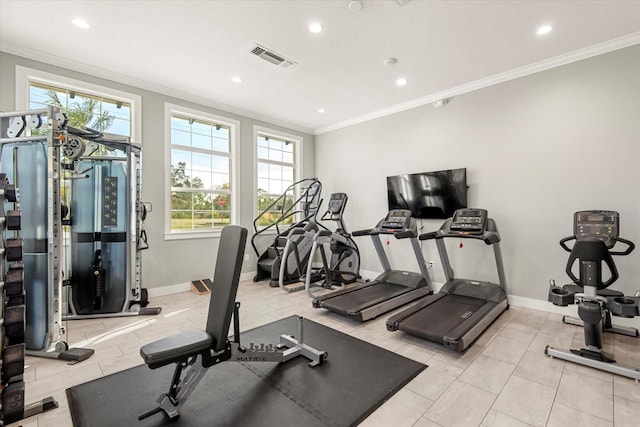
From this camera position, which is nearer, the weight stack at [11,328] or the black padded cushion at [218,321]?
the black padded cushion at [218,321]

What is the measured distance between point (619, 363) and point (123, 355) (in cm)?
437

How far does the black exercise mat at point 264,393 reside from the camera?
188 cm

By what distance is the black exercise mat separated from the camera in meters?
1.88

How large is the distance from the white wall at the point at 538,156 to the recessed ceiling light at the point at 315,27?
2.63m

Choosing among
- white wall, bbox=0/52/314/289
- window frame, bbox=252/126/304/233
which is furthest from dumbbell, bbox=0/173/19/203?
window frame, bbox=252/126/304/233

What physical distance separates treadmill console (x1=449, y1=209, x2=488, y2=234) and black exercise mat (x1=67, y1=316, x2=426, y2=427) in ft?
6.24

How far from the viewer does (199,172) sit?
5227 mm

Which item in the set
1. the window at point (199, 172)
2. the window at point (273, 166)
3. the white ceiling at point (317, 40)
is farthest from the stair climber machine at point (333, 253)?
the white ceiling at point (317, 40)

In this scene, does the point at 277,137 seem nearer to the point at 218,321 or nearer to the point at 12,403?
the point at 218,321

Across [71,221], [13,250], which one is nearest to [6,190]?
[13,250]

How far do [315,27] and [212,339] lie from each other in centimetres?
305

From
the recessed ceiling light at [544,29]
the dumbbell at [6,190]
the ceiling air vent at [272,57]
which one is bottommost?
the dumbbell at [6,190]

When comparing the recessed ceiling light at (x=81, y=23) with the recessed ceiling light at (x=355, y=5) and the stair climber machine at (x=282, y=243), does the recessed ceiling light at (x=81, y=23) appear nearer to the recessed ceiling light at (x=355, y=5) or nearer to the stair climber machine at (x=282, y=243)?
the recessed ceiling light at (x=355, y=5)

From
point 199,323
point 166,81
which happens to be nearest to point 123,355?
point 199,323
